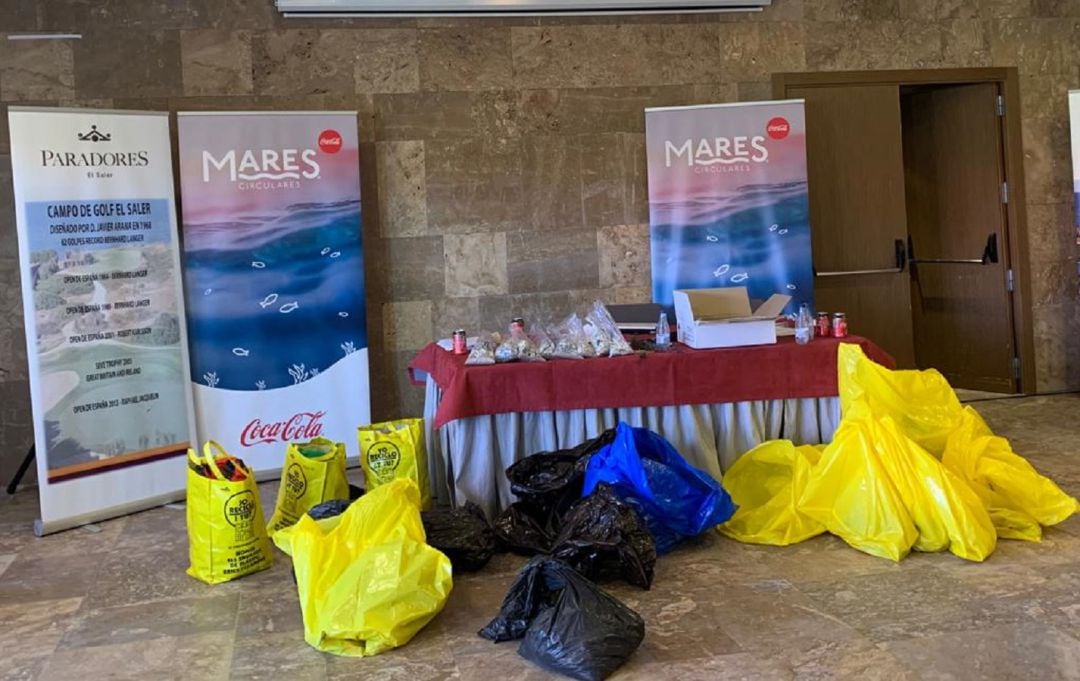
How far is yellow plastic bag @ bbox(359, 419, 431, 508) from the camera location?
4.15m

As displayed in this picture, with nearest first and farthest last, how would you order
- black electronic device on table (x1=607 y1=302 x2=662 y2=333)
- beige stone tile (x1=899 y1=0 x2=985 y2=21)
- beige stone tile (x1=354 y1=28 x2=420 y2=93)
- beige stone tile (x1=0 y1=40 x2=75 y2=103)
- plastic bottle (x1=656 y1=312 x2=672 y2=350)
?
1. plastic bottle (x1=656 y1=312 x2=672 y2=350)
2. black electronic device on table (x1=607 y1=302 x2=662 y2=333)
3. beige stone tile (x1=0 y1=40 x2=75 y2=103)
4. beige stone tile (x1=354 y1=28 x2=420 y2=93)
5. beige stone tile (x1=899 y1=0 x2=985 y2=21)

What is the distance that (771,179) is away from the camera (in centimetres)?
596

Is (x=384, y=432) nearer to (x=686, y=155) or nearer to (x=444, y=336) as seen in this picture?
(x=444, y=336)

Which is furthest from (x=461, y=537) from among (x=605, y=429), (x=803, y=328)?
(x=803, y=328)

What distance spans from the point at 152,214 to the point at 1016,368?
208 inches

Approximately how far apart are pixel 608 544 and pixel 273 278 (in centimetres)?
269

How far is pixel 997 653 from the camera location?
2.86 meters

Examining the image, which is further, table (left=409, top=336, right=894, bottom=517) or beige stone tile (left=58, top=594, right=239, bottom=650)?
table (left=409, top=336, right=894, bottom=517)

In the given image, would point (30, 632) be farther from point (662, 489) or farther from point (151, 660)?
point (662, 489)

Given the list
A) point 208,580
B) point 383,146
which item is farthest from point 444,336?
point 208,580

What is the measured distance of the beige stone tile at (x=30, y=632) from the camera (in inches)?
122

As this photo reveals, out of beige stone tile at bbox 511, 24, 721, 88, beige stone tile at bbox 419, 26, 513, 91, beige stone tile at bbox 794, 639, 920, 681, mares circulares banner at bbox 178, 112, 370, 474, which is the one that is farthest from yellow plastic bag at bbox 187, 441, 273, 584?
beige stone tile at bbox 511, 24, 721, 88

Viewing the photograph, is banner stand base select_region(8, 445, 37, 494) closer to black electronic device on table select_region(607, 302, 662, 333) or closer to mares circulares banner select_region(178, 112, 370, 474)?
mares circulares banner select_region(178, 112, 370, 474)

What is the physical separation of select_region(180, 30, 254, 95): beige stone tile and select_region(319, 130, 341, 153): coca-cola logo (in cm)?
64
